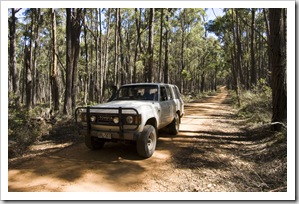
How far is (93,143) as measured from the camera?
6223mm

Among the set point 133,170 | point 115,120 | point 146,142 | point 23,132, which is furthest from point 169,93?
point 23,132

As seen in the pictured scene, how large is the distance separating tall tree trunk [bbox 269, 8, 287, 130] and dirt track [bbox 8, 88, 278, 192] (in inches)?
73.3

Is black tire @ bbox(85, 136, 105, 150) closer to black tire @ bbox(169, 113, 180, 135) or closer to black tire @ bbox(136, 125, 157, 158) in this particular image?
black tire @ bbox(136, 125, 157, 158)

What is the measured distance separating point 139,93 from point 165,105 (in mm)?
888

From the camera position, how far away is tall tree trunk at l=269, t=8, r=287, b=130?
732cm

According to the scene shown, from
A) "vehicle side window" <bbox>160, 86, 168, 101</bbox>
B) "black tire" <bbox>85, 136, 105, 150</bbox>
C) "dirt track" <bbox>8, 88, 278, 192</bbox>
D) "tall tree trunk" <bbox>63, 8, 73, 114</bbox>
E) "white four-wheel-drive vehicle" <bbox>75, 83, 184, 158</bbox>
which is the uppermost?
"tall tree trunk" <bbox>63, 8, 73, 114</bbox>

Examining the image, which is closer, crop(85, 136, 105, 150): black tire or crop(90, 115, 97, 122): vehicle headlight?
crop(90, 115, 97, 122): vehicle headlight

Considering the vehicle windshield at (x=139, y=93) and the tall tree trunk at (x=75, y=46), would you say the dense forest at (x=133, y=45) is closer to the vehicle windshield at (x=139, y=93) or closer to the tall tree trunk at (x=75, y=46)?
the tall tree trunk at (x=75, y=46)

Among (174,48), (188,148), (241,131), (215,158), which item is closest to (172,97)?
(188,148)

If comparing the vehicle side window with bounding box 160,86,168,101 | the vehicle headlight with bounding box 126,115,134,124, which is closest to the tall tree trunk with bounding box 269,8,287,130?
the vehicle side window with bounding box 160,86,168,101

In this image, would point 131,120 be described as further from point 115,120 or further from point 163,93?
point 163,93

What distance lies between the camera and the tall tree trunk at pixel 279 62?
7.32 metres
